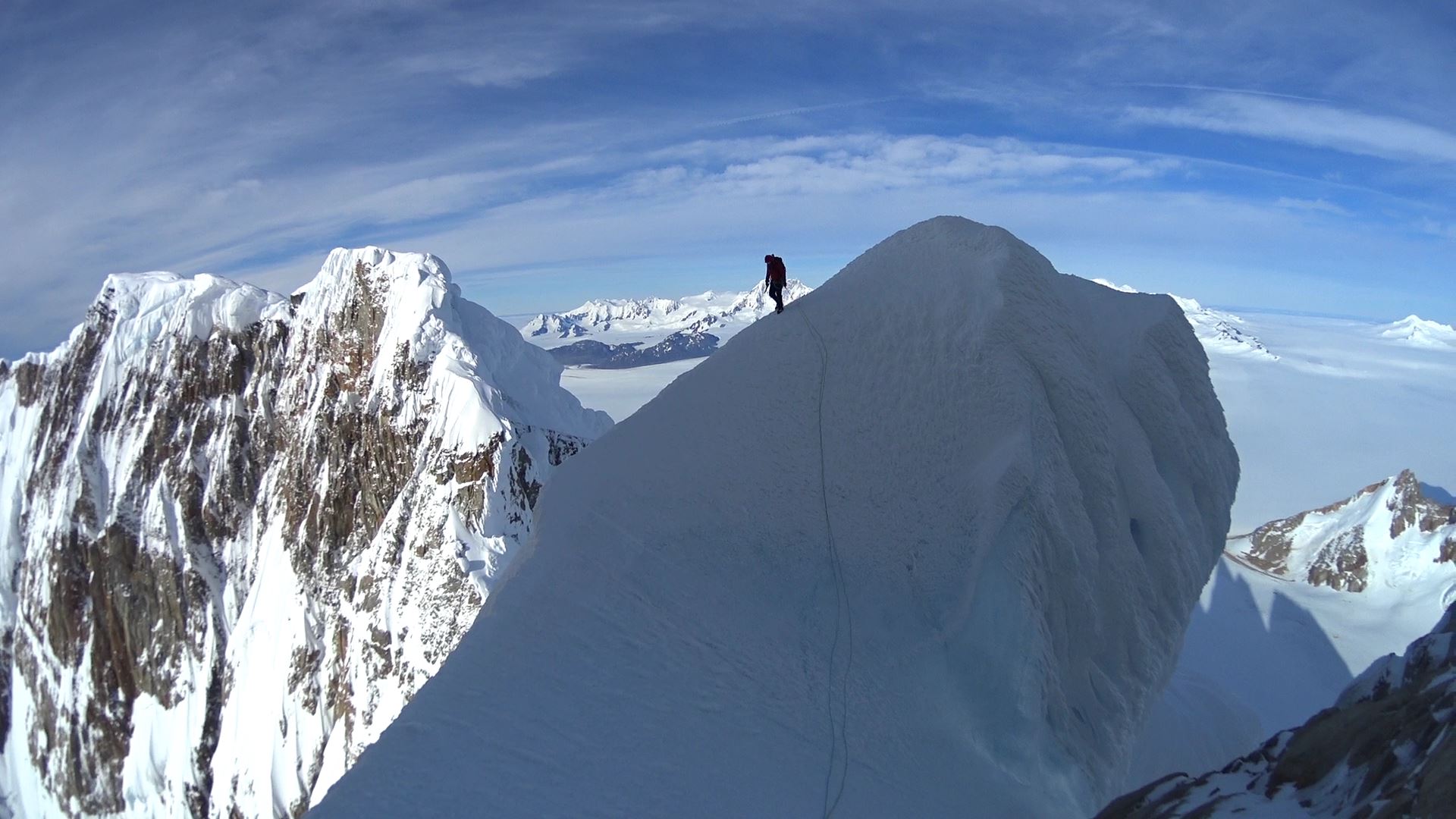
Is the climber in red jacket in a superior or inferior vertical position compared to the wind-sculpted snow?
superior

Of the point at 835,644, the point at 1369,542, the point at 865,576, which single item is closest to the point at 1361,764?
the point at 835,644

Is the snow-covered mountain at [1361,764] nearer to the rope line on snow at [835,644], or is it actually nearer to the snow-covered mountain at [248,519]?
the rope line on snow at [835,644]

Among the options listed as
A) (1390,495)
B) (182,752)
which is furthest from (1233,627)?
(182,752)

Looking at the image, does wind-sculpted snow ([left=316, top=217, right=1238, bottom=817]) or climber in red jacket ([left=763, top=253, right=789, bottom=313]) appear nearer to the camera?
wind-sculpted snow ([left=316, top=217, right=1238, bottom=817])

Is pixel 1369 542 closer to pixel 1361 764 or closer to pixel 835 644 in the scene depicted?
pixel 835 644

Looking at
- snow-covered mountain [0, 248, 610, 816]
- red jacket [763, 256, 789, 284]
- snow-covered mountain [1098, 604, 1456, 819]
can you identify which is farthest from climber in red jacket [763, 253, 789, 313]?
snow-covered mountain [0, 248, 610, 816]

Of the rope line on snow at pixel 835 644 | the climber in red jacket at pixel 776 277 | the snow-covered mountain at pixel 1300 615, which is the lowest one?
the snow-covered mountain at pixel 1300 615

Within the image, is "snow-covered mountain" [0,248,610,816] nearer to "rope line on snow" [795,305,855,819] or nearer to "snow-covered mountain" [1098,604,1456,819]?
"rope line on snow" [795,305,855,819]

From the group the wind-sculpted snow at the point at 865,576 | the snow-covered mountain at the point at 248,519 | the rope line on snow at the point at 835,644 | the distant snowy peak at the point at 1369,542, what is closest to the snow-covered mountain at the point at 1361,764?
the wind-sculpted snow at the point at 865,576
